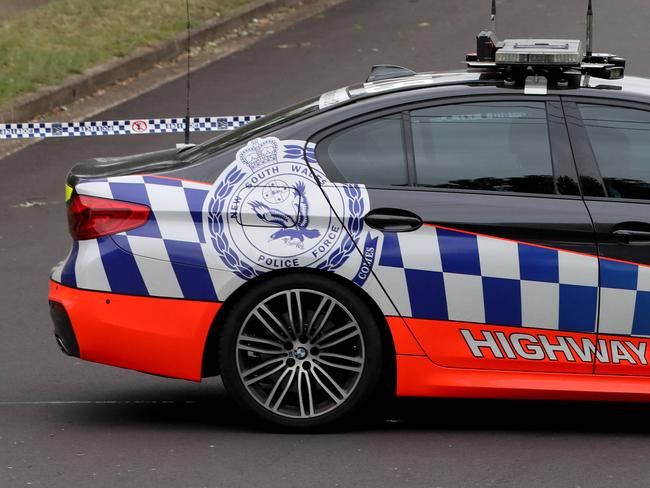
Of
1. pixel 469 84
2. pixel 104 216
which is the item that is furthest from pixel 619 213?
pixel 104 216

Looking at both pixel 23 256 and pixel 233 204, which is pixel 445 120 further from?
pixel 23 256

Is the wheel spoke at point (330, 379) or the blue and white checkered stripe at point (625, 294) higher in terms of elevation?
the blue and white checkered stripe at point (625, 294)

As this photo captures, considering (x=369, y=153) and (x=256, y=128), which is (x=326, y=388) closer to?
(x=369, y=153)

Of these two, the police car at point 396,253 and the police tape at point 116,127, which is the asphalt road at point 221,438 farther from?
the police tape at point 116,127

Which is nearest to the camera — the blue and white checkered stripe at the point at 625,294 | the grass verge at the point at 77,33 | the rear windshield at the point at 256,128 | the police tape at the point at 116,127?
the blue and white checkered stripe at the point at 625,294

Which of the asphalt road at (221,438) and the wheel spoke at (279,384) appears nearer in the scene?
the asphalt road at (221,438)

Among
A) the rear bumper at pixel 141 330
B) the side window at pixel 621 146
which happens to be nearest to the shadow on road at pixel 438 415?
the rear bumper at pixel 141 330

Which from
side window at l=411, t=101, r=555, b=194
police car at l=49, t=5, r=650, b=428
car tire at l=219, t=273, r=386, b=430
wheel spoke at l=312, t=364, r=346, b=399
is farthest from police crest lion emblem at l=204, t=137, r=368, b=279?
wheel spoke at l=312, t=364, r=346, b=399

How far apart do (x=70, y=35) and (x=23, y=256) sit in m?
7.60

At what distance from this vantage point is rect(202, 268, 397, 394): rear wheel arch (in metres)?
5.69

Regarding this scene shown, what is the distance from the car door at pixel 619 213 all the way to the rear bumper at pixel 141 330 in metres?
1.61

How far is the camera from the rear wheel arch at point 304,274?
18.7 ft

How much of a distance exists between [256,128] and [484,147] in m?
1.02

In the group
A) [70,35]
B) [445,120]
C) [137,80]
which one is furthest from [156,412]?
[70,35]
